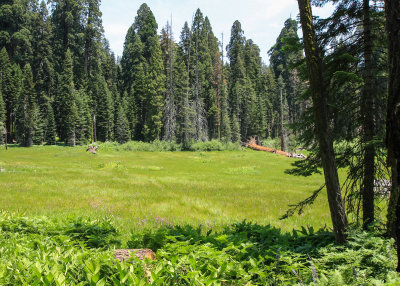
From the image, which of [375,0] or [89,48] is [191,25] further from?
[375,0]

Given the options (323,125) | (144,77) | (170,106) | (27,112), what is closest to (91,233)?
(323,125)

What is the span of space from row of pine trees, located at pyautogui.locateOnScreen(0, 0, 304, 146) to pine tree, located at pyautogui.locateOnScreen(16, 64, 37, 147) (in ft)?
0.56

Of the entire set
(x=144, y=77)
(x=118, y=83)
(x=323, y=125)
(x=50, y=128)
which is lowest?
(x=323, y=125)

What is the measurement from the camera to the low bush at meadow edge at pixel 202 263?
A: 3237mm

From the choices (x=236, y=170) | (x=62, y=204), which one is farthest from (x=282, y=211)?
(x=236, y=170)

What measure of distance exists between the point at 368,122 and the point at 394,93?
11.8ft

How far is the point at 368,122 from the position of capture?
5707 millimetres

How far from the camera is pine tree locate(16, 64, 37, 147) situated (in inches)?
1853

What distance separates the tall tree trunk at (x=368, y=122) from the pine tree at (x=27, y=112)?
172ft

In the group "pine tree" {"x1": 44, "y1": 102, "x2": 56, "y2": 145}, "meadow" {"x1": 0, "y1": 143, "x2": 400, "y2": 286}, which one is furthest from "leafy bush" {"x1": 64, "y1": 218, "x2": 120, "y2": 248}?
"pine tree" {"x1": 44, "y1": 102, "x2": 56, "y2": 145}

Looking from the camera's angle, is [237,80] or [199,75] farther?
[237,80]

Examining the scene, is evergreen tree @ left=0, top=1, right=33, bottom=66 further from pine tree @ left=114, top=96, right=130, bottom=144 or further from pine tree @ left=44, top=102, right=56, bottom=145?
pine tree @ left=114, top=96, right=130, bottom=144

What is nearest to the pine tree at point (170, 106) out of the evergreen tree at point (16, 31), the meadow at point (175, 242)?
the evergreen tree at point (16, 31)

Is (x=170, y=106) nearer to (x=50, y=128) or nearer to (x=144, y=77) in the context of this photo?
(x=144, y=77)
